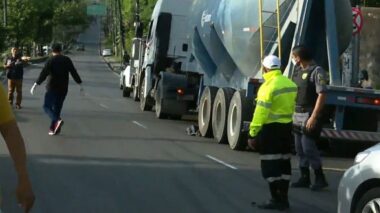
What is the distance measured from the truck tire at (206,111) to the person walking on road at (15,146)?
40.3 feet

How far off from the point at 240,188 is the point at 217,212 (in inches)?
67.1

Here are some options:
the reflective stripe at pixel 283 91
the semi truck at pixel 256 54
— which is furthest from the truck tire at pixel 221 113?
the reflective stripe at pixel 283 91

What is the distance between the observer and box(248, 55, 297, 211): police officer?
28.9 feet

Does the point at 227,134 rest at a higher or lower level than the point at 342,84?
lower

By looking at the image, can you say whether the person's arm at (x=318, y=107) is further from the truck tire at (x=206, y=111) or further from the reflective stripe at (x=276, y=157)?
the truck tire at (x=206, y=111)

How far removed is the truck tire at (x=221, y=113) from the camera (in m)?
15.3

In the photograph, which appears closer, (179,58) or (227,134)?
(227,134)

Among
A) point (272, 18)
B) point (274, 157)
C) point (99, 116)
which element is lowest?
point (99, 116)

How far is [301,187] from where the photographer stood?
10344mm

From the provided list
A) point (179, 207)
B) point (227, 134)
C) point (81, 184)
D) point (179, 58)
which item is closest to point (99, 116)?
point (179, 58)

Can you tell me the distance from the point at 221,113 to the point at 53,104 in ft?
10.9

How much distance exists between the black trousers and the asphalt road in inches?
12.3

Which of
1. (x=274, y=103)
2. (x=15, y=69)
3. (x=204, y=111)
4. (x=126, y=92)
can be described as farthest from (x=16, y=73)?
(x=274, y=103)

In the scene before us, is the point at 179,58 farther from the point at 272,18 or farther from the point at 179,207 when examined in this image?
Result: the point at 179,207
